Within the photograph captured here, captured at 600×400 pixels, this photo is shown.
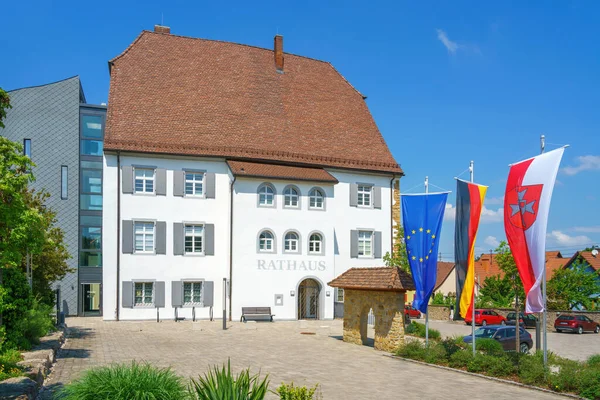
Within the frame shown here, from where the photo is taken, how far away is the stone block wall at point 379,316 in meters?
20.8

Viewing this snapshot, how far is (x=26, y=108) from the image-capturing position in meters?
39.0

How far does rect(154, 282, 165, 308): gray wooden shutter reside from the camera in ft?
105

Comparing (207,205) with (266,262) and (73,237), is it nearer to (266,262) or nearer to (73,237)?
(266,262)

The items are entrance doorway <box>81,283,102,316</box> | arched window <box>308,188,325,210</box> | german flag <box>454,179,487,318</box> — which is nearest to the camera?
german flag <box>454,179,487,318</box>

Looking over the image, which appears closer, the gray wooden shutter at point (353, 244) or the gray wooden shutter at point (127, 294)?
the gray wooden shutter at point (127, 294)

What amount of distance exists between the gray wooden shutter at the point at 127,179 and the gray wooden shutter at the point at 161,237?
227 centimetres

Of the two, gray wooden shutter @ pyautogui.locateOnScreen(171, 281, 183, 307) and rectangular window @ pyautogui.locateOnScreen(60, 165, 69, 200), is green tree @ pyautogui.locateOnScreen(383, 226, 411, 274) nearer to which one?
gray wooden shutter @ pyautogui.locateOnScreen(171, 281, 183, 307)

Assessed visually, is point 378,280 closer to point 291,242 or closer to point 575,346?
point 575,346

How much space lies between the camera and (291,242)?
112 feet

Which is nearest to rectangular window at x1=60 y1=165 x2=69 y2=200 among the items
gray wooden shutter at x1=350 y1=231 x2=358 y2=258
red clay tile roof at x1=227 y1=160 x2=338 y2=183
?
red clay tile roof at x1=227 y1=160 x2=338 y2=183

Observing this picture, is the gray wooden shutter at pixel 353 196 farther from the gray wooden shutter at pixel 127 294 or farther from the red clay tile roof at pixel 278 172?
the gray wooden shutter at pixel 127 294

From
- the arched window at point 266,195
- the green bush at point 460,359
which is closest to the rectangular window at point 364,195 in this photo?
the arched window at point 266,195

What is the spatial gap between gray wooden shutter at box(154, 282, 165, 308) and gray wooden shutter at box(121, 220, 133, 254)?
2251 millimetres

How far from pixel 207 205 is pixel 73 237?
35.9 feet
